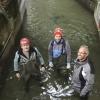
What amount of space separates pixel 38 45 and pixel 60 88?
10.2ft

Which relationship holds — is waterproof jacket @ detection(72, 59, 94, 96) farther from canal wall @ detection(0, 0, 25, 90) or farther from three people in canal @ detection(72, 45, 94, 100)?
canal wall @ detection(0, 0, 25, 90)

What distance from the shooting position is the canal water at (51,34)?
28.8 ft

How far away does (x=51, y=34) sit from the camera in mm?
12594

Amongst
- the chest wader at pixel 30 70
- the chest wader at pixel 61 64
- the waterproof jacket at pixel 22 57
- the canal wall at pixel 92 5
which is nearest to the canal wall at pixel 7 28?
the chest wader at pixel 30 70

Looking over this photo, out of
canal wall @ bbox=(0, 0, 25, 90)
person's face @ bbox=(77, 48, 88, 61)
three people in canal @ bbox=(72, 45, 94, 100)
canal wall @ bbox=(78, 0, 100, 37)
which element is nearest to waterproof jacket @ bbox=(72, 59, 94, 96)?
three people in canal @ bbox=(72, 45, 94, 100)

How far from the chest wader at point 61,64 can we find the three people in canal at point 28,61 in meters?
0.72

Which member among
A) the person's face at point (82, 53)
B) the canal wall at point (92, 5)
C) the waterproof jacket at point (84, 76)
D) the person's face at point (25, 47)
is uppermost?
the canal wall at point (92, 5)

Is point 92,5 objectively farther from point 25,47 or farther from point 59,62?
point 25,47

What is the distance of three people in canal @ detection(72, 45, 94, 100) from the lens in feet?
21.8

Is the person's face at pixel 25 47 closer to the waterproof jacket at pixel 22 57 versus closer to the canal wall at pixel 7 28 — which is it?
the waterproof jacket at pixel 22 57

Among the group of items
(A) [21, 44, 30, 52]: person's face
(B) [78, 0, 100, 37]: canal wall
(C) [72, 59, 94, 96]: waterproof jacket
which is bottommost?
(C) [72, 59, 94, 96]: waterproof jacket

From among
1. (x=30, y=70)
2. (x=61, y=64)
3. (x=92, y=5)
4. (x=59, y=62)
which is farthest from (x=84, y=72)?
(x=92, y=5)

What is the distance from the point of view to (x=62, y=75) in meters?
9.47

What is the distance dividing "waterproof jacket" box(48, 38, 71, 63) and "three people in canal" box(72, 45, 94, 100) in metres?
1.60
